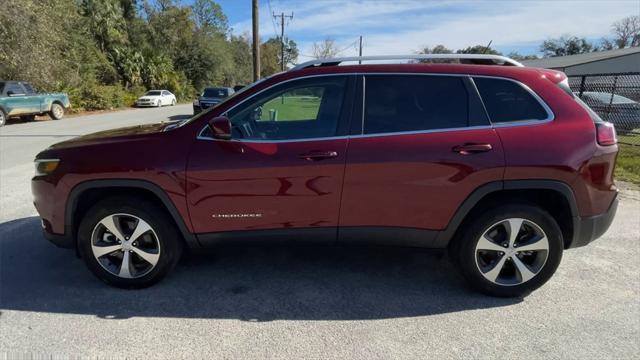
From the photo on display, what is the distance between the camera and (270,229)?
327cm

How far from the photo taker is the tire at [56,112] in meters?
19.7

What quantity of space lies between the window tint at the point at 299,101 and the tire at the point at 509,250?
4.46 feet

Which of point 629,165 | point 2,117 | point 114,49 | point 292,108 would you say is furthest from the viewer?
point 114,49

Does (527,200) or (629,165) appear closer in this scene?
(527,200)

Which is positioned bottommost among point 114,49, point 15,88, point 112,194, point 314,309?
point 314,309

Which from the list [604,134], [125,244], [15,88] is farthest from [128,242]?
[15,88]

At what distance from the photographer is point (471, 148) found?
3086 millimetres

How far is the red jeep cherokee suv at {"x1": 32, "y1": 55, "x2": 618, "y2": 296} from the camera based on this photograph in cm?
311

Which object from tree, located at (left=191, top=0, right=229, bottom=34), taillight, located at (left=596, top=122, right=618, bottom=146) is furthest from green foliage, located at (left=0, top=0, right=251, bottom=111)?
taillight, located at (left=596, top=122, right=618, bottom=146)

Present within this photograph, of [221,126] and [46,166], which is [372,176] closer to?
[221,126]

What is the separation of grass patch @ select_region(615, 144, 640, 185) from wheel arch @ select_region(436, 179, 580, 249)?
5.27 metres

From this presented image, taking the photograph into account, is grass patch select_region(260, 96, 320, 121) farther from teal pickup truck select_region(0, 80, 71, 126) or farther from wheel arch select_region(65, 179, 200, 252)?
teal pickup truck select_region(0, 80, 71, 126)

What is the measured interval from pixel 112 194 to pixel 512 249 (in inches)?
125

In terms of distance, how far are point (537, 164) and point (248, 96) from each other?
7.27 ft
